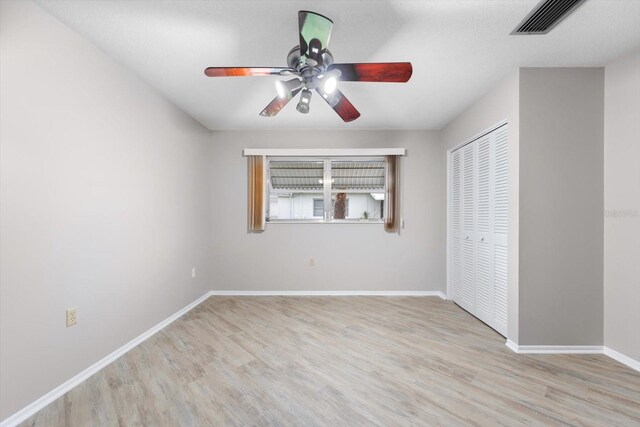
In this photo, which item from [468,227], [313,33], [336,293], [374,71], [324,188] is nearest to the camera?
[313,33]

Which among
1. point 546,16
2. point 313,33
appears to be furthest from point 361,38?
point 546,16

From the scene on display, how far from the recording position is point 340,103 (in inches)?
76.1

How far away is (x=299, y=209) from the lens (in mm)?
4117

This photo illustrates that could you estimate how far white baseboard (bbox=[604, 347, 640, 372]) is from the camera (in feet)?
6.58

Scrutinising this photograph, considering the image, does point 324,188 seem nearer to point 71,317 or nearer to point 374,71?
point 374,71

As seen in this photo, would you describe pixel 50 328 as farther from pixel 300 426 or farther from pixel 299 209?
pixel 299 209

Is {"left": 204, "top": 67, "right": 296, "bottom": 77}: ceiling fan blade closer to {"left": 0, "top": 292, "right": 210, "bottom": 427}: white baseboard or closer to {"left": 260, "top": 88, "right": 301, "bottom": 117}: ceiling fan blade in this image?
{"left": 260, "top": 88, "right": 301, "bottom": 117}: ceiling fan blade

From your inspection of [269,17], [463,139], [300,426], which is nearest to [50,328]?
[300,426]

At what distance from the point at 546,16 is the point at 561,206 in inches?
56.6

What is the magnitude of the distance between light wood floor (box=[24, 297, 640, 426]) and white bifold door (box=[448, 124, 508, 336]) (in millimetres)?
322

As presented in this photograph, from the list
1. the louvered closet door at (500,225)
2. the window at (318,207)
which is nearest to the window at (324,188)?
the window at (318,207)

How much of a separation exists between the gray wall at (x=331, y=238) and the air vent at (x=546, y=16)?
216 cm

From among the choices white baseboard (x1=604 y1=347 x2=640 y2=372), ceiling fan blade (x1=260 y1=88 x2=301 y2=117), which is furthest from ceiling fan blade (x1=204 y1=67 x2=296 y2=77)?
white baseboard (x1=604 y1=347 x2=640 y2=372)

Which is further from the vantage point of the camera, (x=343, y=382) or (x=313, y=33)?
(x=343, y=382)
